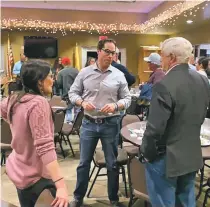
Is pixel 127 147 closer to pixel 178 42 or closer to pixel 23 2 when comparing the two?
pixel 178 42

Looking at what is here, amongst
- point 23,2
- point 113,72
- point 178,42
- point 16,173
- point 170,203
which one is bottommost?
point 170,203

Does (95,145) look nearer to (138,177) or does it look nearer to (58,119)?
(138,177)

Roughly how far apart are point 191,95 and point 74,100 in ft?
4.10

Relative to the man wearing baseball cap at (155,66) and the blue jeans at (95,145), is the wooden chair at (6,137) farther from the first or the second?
the man wearing baseball cap at (155,66)

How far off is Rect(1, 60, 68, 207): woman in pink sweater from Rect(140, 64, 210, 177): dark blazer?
59cm

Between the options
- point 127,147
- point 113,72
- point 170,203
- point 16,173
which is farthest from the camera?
point 127,147

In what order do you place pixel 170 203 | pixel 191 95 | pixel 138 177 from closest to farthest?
pixel 191 95 → pixel 170 203 → pixel 138 177

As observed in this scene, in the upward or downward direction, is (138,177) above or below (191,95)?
below

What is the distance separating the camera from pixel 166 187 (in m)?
1.90

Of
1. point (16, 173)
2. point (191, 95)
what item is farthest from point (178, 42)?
point (16, 173)

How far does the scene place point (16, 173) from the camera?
160 centimetres

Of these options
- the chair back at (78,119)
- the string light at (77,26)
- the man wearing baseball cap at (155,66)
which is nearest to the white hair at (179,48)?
the man wearing baseball cap at (155,66)

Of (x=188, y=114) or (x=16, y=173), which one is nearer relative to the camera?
(x=16, y=173)

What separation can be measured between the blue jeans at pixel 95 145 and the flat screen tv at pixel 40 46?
29.3ft
